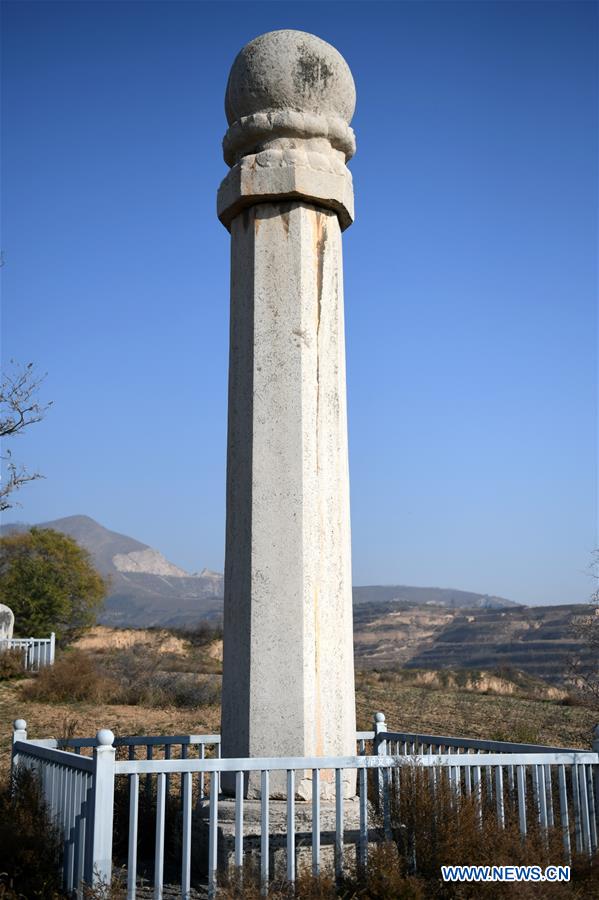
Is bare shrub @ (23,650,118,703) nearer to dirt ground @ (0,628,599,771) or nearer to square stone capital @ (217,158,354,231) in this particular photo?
dirt ground @ (0,628,599,771)

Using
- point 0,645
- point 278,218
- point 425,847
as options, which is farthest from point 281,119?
point 0,645

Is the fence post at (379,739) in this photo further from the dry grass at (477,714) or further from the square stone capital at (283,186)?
the dry grass at (477,714)

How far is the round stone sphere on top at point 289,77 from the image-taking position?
6785 millimetres

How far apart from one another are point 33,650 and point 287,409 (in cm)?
1969

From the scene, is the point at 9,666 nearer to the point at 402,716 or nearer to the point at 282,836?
the point at 402,716

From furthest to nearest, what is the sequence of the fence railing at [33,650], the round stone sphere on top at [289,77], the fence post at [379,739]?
the fence railing at [33,650]
the fence post at [379,739]
the round stone sphere on top at [289,77]

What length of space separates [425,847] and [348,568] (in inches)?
80.0

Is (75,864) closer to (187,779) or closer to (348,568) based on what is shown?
(187,779)

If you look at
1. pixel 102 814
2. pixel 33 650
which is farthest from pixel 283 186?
pixel 33 650

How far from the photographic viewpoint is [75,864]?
5.13 meters

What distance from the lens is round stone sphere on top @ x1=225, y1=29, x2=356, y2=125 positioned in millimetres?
6785

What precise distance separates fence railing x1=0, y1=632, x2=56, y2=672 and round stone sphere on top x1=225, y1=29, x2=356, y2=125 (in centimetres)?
1909

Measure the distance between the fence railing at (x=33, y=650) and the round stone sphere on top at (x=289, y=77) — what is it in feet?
62.6

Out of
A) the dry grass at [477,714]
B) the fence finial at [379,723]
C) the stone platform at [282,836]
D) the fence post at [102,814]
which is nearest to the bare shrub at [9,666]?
the dry grass at [477,714]
